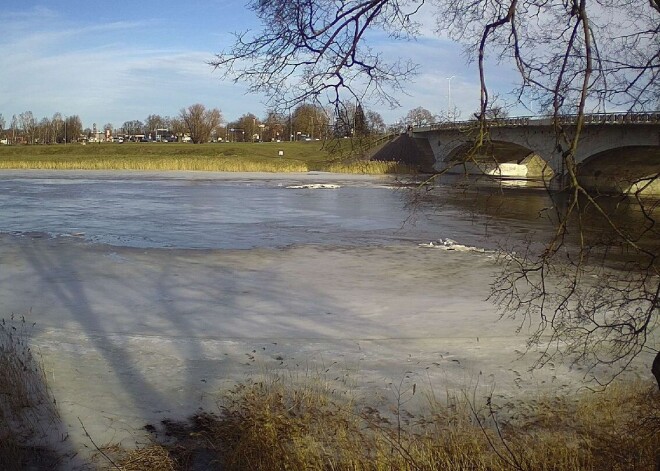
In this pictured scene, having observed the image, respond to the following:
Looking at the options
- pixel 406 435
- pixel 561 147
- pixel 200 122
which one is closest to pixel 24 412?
pixel 406 435

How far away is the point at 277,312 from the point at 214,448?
441 centimetres

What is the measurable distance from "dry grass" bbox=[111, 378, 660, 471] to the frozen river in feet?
1.54

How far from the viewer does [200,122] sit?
134m

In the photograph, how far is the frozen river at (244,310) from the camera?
7.25 meters

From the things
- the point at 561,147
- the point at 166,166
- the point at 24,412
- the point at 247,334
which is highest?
the point at 561,147

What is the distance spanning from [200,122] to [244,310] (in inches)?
5086

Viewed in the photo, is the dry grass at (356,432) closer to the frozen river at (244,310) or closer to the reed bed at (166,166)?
the frozen river at (244,310)

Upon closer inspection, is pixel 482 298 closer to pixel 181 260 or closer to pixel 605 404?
pixel 605 404

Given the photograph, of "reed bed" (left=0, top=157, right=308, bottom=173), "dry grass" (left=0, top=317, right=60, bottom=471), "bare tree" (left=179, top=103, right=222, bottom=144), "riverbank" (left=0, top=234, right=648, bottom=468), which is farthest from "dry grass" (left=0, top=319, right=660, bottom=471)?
"bare tree" (left=179, top=103, right=222, bottom=144)

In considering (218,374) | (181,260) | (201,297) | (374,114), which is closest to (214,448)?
(218,374)

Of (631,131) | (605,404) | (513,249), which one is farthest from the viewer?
(631,131)

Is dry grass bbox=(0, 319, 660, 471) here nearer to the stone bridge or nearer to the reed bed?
the stone bridge

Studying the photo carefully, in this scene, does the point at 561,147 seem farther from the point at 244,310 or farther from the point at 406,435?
the point at 244,310

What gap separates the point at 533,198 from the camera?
37.0 meters
